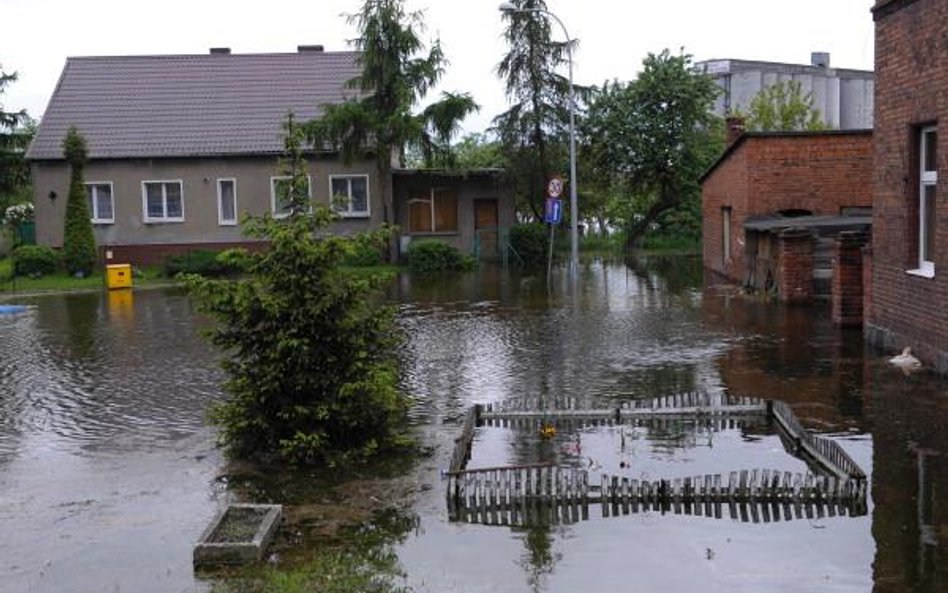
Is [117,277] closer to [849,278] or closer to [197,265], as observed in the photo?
[197,265]

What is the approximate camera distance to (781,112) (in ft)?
153

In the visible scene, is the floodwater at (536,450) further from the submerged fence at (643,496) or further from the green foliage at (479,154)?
the green foliage at (479,154)

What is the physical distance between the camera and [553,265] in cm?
3400

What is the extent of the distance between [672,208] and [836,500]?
114ft

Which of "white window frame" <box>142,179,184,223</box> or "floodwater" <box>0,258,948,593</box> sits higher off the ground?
"white window frame" <box>142,179,184,223</box>

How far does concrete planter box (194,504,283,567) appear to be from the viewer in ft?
22.2

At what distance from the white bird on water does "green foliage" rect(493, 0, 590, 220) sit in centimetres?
2333

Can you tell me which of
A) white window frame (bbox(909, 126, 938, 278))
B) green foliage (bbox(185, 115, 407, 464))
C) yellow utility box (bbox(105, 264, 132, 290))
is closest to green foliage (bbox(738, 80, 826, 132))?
yellow utility box (bbox(105, 264, 132, 290))

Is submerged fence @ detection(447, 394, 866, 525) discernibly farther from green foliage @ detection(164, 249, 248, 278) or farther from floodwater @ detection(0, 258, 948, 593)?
green foliage @ detection(164, 249, 248, 278)

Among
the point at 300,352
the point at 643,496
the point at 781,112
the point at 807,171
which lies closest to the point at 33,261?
the point at 807,171

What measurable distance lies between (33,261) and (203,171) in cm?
656

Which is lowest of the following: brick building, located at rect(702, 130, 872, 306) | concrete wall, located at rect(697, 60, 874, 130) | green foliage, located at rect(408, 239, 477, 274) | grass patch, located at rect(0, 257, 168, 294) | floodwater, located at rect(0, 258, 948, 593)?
floodwater, located at rect(0, 258, 948, 593)

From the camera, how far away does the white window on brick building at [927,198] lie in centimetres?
1295

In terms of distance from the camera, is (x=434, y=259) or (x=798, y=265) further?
(x=434, y=259)
